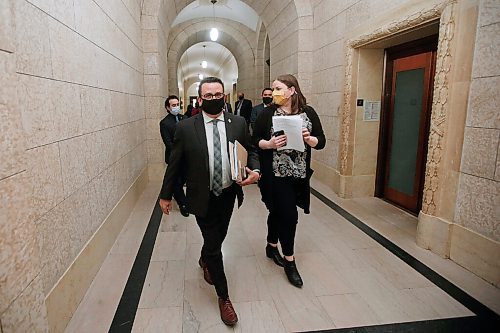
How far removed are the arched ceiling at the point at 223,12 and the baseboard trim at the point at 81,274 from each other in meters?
7.79

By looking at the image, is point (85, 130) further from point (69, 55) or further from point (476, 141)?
point (476, 141)

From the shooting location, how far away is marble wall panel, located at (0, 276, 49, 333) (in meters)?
1.17

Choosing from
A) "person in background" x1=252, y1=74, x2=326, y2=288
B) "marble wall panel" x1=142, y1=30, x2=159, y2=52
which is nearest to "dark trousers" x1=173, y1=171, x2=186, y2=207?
"person in background" x1=252, y1=74, x2=326, y2=288

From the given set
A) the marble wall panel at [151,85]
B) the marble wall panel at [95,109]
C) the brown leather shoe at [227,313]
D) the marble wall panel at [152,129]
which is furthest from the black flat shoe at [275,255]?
the marble wall panel at [151,85]

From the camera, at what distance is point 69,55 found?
2334mm

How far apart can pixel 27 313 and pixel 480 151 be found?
3086mm

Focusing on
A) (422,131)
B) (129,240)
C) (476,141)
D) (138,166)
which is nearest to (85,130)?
(129,240)

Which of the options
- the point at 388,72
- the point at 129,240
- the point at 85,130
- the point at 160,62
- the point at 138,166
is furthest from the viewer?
the point at 160,62

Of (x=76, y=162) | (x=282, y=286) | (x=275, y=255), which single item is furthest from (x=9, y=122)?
(x=275, y=255)

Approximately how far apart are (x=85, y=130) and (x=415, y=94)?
3.73 metres

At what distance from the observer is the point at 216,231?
2.14 meters

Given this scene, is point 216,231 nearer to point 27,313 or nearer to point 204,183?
point 204,183

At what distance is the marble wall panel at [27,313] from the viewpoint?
1170 millimetres

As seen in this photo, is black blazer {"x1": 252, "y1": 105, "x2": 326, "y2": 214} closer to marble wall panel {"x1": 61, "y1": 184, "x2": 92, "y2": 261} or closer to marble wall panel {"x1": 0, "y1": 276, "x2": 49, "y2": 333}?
marble wall panel {"x1": 61, "y1": 184, "x2": 92, "y2": 261}
